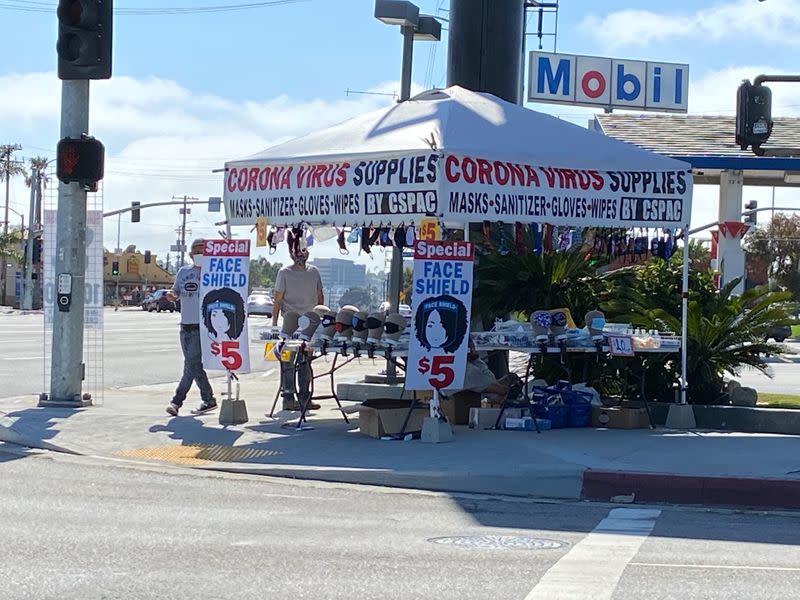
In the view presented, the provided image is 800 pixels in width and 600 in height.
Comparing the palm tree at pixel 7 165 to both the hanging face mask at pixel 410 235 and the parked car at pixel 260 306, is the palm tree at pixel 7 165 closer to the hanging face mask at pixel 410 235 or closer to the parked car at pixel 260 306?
the parked car at pixel 260 306

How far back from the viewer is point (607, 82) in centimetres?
3534

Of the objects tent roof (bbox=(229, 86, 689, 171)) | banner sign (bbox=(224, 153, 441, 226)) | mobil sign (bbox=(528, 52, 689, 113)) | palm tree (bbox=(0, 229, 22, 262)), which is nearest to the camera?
banner sign (bbox=(224, 153, 441, 226))

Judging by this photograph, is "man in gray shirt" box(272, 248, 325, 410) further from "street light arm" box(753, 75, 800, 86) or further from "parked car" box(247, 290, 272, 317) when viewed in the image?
"parked car" box(247, 290, 272, 317)

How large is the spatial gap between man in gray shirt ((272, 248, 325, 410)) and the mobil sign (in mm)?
20103

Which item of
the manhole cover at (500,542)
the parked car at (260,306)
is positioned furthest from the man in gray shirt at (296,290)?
the parked car at (260,306)

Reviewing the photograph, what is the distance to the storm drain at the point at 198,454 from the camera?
11.0 meters

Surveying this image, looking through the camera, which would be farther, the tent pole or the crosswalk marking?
the tent pole

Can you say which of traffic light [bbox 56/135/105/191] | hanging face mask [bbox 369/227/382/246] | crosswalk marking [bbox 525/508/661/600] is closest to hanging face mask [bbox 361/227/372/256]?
hanging face mask [bbox 369/227/382/246]

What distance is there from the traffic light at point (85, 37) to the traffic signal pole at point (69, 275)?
0.47 metres

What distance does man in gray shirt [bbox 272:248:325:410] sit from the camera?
45.8 feet

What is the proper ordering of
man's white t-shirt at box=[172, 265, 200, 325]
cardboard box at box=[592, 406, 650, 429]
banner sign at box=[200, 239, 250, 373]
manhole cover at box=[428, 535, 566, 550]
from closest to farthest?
manhole cover at box=[428, 535, 566, 550], banner sign at box=[200, 239, 250, 373], cardboard box at box=[592, 406, 650, 429], man's white t-shirt at box=[172, 265, 200, 325]

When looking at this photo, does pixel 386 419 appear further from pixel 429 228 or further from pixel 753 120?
pixel 753 120

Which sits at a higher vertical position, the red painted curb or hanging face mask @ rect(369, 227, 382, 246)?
hanging face mask @ rect(369, 227, 382, 246)

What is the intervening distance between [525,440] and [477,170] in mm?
2657
